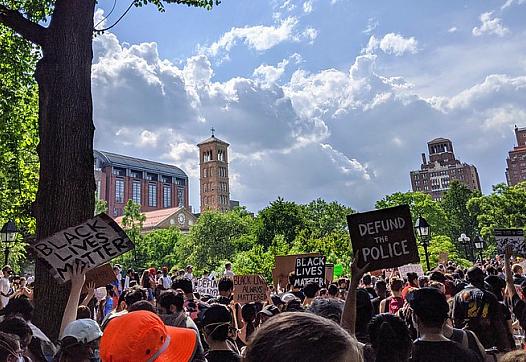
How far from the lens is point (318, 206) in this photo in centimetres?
9250

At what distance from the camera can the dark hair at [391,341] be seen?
3.30 metres

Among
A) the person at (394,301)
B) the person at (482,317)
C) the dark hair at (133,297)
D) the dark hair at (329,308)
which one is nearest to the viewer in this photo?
the dark hair at (329,308)

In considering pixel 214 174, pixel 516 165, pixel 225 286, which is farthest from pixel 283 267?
pixel 516 165

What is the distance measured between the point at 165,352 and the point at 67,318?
86.9 inches

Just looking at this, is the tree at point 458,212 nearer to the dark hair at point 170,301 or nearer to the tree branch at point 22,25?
the dark hair at point 170,301

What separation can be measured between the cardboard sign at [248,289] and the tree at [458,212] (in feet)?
256

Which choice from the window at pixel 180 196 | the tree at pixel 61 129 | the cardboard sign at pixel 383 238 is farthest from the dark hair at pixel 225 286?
the window at pixel 180 196

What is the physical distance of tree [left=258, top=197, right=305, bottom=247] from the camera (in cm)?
5950

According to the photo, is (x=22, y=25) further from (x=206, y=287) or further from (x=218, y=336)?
(x=206, y=287)

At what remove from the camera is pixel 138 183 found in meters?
144

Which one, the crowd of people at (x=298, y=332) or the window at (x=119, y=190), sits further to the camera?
the window at (x=119, y=190)

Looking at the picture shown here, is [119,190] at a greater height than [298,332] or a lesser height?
greater

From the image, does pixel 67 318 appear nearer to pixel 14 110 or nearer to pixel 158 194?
pixel 14 110

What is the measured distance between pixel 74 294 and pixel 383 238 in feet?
9.69
